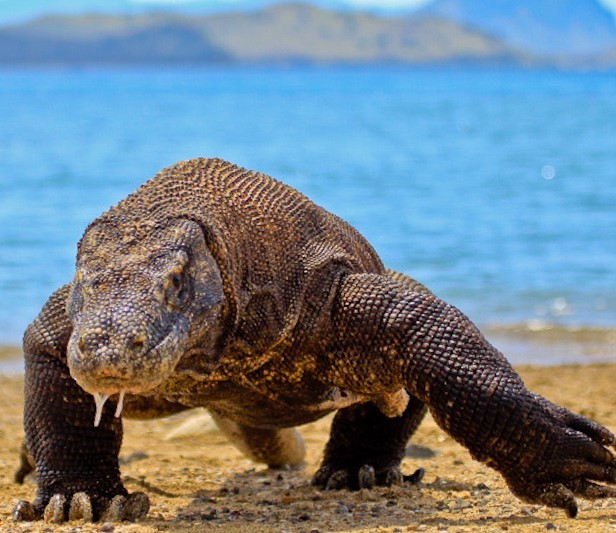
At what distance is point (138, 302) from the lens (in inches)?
189

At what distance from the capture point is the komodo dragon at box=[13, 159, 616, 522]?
5434mm

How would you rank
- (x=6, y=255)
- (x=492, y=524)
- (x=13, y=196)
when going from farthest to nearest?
(x=13, y=196), (x=6, y=255), (x=492, y=524)

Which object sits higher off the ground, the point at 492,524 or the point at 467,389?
the point at 467,389

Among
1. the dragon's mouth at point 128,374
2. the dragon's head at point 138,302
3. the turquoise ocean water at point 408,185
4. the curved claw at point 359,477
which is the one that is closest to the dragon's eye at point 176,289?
the dragon's head at point 138,302

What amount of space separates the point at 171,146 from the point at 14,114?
3626cm

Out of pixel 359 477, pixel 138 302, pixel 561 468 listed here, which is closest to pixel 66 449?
pixel 138 302

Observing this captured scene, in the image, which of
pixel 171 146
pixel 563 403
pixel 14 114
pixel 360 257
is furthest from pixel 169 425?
pixel 14 114

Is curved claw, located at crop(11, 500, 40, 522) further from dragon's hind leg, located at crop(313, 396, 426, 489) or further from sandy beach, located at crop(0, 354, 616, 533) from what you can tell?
dragon's hind leg, located at crop(313, 396, 426, 489)

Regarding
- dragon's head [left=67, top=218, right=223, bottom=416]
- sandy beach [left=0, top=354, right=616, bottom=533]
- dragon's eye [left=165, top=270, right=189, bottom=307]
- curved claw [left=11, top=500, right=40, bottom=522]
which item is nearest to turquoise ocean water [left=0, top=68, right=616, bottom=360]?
sandy beach [left=0, top=354, right=616, bottom=533]

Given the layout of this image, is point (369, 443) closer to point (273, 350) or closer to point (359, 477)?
point (359, 477)

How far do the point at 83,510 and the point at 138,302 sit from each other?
5.10 ft

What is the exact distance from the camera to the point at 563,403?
1013cm

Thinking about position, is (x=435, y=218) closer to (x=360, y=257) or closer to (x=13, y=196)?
(x=13, y=196)

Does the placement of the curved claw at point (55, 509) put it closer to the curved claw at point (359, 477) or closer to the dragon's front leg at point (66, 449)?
the dragon's front leg at point (66, 449)
